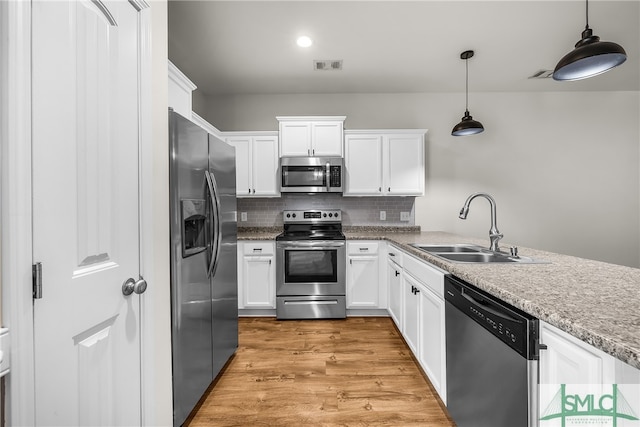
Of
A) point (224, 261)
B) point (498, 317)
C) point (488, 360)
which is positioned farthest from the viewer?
point (224, 261)

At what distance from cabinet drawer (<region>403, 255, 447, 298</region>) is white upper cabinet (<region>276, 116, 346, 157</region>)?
1.69 meters

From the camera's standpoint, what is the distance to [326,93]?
13.2 ft

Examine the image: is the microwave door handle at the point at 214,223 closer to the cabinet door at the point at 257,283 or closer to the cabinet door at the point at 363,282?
the cabinet door at the point at 257,283

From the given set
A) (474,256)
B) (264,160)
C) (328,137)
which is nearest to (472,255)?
(474,256)

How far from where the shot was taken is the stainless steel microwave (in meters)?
3.52

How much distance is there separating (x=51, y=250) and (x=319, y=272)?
2.60 m

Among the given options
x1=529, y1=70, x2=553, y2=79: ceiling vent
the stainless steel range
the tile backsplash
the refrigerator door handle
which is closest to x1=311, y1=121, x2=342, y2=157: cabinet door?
the tile backsplash

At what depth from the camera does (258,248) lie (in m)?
3.30

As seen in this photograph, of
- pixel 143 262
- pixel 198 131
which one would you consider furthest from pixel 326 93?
pixel 143 262

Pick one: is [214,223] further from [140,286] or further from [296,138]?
[296,138]

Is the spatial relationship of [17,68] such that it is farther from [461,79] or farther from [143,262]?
[461,79]

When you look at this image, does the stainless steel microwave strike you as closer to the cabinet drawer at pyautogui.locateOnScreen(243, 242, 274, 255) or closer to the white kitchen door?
the cabinet drawer at pyautogui.locateOnScreen(243, 242, 274, 255)

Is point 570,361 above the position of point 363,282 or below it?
above

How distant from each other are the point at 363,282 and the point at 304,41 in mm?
2440
